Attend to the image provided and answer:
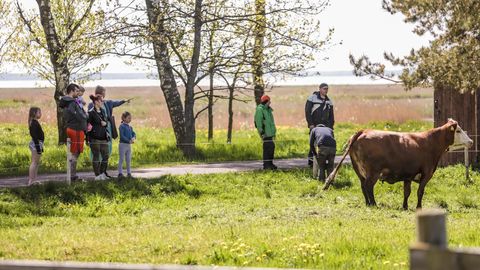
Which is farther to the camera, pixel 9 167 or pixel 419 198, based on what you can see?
pixel 9 167

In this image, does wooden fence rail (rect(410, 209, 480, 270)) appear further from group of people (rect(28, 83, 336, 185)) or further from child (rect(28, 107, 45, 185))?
child (rect(28, 107, 45, 185))

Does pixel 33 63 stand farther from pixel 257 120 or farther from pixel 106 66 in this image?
pixel 257 120

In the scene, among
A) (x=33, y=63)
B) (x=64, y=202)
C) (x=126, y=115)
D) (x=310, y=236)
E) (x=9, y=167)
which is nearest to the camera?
(x=310, y=236)

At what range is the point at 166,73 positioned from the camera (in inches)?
945

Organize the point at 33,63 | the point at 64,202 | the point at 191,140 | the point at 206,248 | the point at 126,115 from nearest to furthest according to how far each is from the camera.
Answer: the point at 206,248
the point at 64,202
the point at 126,115
the point at 191,140
the point at 33,63

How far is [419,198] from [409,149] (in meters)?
0.92

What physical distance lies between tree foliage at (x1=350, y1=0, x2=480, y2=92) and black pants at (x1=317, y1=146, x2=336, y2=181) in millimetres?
3559

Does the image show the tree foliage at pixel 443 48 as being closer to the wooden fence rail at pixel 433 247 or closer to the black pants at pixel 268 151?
the black pants at pixel 268 151

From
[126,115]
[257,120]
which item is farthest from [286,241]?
[257,120]

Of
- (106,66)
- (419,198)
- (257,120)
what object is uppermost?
(106,66)

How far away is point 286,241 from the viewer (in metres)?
10.8

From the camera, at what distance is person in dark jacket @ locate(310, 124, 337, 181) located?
62.7ft

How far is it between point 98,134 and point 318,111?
5.24 m

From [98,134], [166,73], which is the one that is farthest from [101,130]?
[166,73]
